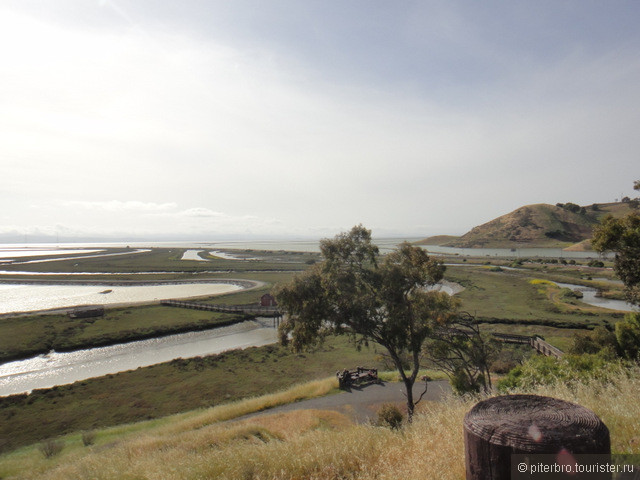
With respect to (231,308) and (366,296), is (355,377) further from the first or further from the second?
(231,308)

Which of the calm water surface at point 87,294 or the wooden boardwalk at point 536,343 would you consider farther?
the calm water surface at point 87,294

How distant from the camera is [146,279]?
90750mm

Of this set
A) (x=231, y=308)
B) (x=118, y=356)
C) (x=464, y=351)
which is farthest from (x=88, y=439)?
(x=231, y=308)

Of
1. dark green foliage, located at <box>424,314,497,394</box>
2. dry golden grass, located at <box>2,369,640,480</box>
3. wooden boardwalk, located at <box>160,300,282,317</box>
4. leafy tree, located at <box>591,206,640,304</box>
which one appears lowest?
wooden boardwalk, located at <box>160,300,282,317</box>

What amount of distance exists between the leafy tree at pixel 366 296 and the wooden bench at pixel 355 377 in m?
6.46

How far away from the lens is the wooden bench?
881 inches

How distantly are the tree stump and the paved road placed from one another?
14.9 m

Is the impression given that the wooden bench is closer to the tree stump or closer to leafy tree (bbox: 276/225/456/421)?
leafy tree (bbox: 276/225/456/421)

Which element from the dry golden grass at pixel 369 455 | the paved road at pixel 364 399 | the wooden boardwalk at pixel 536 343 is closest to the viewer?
the dry golden grass at pixel 369 455

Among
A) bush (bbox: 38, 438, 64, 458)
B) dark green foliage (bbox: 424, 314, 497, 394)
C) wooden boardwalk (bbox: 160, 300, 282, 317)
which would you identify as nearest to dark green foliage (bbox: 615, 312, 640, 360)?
dark green foliage (bbox: 424, 314, 497, 394)

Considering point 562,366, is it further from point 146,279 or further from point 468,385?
point 146,279

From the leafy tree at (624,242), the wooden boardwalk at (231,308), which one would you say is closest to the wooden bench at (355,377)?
the leafy tree at (624,242)

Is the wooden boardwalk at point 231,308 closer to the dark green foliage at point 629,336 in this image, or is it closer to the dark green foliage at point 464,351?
the dark green foliage at point 464,351

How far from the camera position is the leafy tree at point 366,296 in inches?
623
